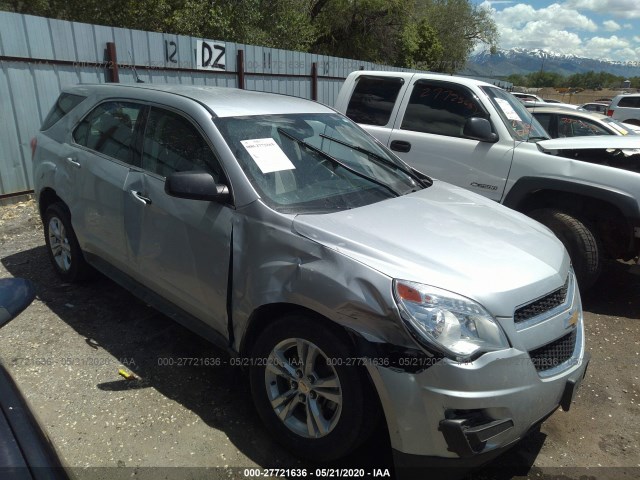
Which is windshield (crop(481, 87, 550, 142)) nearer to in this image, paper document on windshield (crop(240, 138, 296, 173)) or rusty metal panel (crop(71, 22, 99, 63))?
paper document on windshield (crop(240, 138, 296, 173))

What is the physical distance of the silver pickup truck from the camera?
447cm

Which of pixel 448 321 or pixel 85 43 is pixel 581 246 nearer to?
pixel 448 321

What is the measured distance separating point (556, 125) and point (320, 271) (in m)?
7.32

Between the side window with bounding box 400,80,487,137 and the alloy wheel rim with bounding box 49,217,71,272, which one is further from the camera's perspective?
the side window with bounding box 400,80,487,137

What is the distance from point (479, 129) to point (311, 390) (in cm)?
346

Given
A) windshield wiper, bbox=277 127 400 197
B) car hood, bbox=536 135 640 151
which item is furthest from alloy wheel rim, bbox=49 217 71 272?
car hood, bbox=536 135 640 151

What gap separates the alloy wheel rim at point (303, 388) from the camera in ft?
7.66

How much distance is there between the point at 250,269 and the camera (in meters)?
2.56

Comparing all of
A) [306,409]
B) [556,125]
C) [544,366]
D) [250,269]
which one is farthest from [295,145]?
[556,125]

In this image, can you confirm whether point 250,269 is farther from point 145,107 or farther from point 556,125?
point 556,125

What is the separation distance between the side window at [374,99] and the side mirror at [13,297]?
15.2 ft

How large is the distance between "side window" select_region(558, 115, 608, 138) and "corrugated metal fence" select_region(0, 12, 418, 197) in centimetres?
597

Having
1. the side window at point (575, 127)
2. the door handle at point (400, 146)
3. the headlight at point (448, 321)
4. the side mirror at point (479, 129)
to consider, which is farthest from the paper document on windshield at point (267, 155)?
the side window at point (575, 127)

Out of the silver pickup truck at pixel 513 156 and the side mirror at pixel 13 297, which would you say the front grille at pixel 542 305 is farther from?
the silver pickup truck at pixel 513 156
